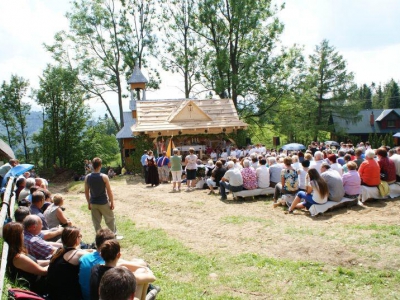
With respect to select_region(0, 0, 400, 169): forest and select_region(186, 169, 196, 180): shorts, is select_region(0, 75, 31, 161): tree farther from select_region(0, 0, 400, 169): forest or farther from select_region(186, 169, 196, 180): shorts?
select_region(186, 169, 196, 180): shorts

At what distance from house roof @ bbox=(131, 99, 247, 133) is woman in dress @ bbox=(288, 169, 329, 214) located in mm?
12229

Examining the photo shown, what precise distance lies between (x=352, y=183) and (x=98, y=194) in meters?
6.08

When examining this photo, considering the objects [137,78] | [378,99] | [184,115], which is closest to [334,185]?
[184,115]

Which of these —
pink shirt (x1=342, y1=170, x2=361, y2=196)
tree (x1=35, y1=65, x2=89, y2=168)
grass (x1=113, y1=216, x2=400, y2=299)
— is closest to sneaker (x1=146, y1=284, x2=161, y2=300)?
grass (x1=113, y1=216, x2=400, y2=299)

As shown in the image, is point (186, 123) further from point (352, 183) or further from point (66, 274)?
point (66, 274)

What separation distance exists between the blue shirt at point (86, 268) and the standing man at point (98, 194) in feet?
9.43

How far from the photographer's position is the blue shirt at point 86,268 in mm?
3941

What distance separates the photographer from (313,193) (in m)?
8.58

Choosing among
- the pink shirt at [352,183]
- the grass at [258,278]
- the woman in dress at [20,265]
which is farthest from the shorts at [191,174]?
the woman in dress at [20,265]

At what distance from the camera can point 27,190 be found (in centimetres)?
862

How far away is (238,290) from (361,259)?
2125 millimetres

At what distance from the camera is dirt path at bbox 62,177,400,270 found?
5.91 metres

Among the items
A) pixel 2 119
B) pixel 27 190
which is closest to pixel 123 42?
pixel 2 119

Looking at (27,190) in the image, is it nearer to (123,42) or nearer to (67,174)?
(67,174)
